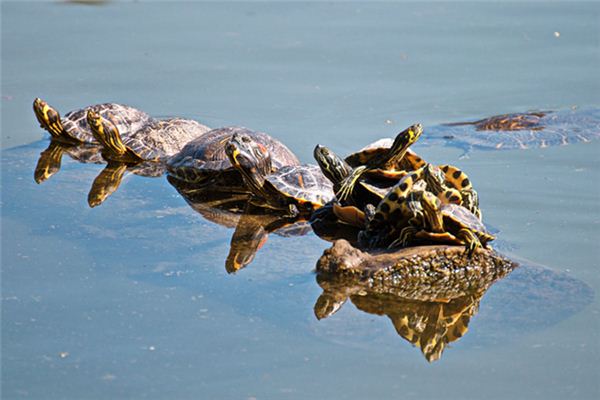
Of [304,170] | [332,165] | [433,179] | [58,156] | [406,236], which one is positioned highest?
[433,179]

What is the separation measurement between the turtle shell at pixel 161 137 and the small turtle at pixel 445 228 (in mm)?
2657

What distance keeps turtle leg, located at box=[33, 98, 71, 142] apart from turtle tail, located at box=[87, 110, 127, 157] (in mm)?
478

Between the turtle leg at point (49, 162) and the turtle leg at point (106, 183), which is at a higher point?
the turtle leg at point (106, 183)

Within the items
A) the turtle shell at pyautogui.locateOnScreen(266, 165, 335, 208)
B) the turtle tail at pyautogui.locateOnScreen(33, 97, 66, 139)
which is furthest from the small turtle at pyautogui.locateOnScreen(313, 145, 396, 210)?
the turtle tail at pyautogui.locateOnScreen(33, 97, 66, 139)

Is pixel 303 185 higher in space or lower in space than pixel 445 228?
lower

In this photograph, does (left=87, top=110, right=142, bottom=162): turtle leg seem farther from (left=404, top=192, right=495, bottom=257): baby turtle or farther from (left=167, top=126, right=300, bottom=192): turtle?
(left=404, top=192, right=495, bottom=257): baby turtle

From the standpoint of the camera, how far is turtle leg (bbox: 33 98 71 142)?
716cm

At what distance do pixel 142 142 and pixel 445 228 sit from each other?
9.98 feet

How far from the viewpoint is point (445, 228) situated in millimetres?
4660

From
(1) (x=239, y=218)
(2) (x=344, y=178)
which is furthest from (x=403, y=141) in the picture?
(1) (x=239, y=218)

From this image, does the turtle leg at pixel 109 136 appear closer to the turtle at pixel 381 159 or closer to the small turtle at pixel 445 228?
the turtle at pixel 381 159

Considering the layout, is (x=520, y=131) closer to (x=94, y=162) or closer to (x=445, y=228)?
(x=445, y=228)

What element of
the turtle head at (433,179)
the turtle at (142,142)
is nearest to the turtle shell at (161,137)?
the turtle at (142,142)

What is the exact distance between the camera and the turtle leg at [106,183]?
19.4 feet
